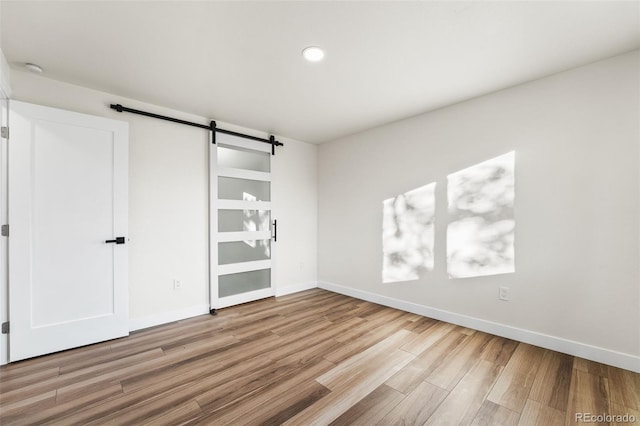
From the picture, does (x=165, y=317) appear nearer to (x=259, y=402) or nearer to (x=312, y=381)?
(x=259, y=402)

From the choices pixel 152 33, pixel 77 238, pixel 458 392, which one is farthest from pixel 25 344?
pixel 458 392

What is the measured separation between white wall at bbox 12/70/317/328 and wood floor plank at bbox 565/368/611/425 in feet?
11.8

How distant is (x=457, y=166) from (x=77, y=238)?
4.02 m

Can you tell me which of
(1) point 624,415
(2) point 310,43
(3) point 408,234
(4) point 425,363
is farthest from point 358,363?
(2) point 310,43

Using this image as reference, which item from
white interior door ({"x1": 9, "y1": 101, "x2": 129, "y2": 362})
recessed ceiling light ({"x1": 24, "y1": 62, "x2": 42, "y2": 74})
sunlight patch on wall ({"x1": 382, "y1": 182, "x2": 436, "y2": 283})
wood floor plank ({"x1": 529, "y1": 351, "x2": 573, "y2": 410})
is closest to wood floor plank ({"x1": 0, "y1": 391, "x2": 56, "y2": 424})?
white interior door ({"x1": 9, "y1": 101, "x2": 129, "y2": 362})

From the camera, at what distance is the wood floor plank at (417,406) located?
5.39ft

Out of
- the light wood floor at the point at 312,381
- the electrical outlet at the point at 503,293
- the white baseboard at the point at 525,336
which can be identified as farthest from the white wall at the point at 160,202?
the electrical outlet at the point at 503,293

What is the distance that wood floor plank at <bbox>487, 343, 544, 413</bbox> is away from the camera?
1.82 meters

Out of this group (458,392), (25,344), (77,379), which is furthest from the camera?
(25,344)

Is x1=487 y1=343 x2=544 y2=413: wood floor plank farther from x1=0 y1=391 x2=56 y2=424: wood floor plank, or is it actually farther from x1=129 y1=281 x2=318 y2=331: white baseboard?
x1=129 y1=281 x2=318 y2=331: white baseboard

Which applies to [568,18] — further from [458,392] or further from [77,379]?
[77,379]

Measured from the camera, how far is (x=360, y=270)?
13.6ft

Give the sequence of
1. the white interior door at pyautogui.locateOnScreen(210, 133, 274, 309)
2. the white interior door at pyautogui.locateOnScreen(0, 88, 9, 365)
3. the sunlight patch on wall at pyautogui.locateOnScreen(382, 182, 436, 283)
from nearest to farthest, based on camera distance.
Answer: the white interior door at pyautogui.locateOnScreen(0, 88, 9, 365) → the sunlight patch on wall at pyautogui.locateOnScreen(382, 182, 436, 283) → the white interior door at pyautogui.locateOnScreen(210, 133, 274, 309)

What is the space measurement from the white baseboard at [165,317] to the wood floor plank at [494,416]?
121 inches
